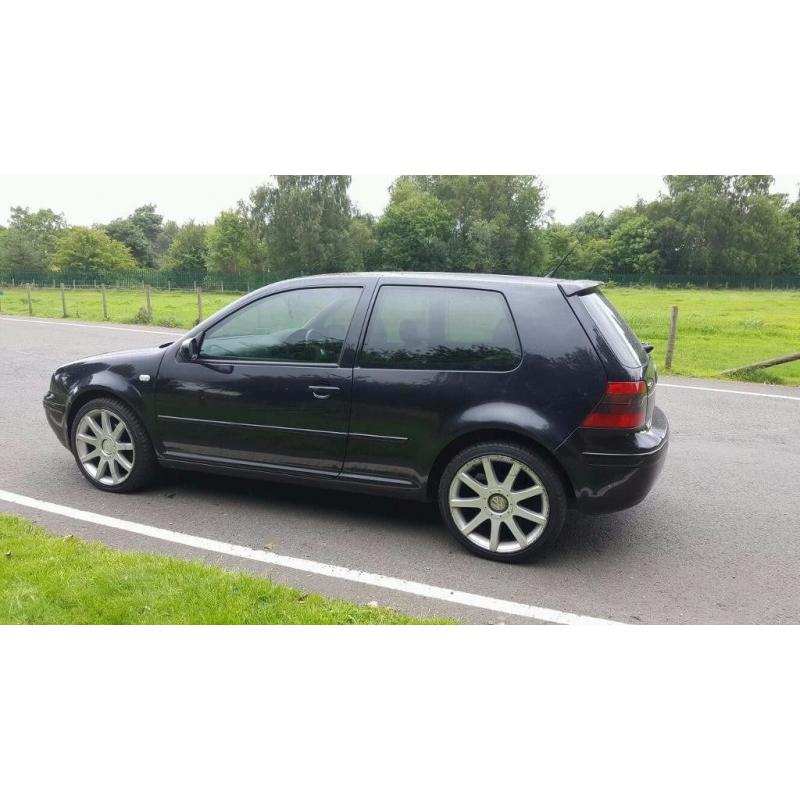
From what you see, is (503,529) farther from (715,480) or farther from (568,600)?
(715,480)

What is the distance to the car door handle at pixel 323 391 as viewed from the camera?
14.5ft

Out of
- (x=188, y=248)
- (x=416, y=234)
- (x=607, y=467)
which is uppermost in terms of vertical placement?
(x=188, y=248)

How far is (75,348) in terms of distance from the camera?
13953 mm

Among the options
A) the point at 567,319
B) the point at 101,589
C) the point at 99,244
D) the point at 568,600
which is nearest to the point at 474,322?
the point at 567,319

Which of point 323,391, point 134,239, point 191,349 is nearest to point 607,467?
point 323,391

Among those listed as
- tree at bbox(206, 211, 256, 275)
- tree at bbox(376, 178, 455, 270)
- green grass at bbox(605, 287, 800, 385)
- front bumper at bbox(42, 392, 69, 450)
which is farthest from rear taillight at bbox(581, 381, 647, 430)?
tree at bbox(206, 211, 256, 275)

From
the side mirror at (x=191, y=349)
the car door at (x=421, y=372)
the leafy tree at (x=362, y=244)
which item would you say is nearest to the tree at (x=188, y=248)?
the leafy tree at (x=362, y=244)

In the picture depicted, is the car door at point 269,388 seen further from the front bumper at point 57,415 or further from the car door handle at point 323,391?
the front bumper at point 57,415

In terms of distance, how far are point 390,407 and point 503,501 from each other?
89 centimetres

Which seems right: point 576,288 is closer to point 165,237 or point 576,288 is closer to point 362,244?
point 362,244

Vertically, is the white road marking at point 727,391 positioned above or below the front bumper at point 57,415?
below

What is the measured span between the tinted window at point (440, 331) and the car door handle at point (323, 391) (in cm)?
24

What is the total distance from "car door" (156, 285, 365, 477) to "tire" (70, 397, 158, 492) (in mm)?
228

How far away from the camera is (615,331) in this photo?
13.8ft
